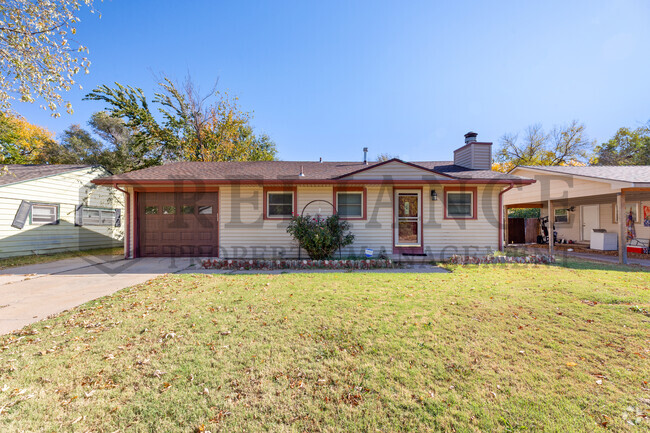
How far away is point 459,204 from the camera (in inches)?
349

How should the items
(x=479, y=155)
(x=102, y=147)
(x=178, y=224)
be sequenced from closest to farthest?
1. (x=178, y=224)
2. (x=479, y=155)
3. (x=102, y=147)

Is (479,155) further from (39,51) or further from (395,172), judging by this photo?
(39,51)

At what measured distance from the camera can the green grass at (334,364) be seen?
1.91 meters

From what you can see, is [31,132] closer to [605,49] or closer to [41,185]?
[41,185]

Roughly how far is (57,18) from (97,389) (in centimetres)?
667

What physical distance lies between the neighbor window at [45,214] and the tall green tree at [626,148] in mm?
39530

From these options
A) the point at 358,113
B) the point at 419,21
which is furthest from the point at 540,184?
the point at 358,113

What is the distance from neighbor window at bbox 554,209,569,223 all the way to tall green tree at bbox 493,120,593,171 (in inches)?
532

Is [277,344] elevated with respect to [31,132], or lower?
lower

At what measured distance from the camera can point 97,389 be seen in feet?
7.22

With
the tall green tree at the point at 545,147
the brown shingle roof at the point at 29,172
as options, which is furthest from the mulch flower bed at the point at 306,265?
the tall green tree at the point at 545,147

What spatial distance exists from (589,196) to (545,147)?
1990 cm

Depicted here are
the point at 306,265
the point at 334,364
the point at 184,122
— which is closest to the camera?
the point at 334,364

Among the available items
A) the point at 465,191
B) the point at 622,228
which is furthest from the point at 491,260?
the point at 622,228
